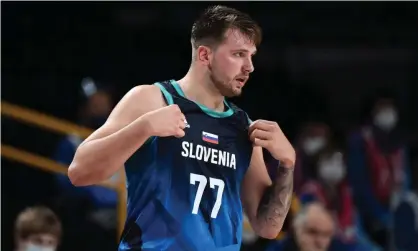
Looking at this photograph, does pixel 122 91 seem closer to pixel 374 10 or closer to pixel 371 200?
pixel 371 200

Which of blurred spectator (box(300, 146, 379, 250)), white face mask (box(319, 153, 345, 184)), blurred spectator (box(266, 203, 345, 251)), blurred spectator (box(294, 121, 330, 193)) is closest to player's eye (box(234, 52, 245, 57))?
blurred spectator (box(266, 203, 345, 251))

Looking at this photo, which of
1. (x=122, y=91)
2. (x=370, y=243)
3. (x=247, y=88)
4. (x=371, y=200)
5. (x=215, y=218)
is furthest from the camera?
(x=247, y=88)

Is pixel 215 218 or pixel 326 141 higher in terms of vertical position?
pixel 215 218

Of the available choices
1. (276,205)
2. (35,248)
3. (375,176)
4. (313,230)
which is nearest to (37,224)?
(35,248)

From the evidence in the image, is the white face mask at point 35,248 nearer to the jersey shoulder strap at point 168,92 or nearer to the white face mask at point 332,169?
the jersey shoulder strap at point 168,92

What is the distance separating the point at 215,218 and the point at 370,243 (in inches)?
205

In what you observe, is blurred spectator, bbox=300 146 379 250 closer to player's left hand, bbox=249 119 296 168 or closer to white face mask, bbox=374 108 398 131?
white face mask, bbox=374 108 398 131

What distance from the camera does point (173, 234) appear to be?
11.5 feet

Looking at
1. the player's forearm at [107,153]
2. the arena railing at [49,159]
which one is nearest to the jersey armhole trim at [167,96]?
the player's forearm at [107,153]

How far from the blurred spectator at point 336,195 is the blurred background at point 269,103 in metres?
0.01

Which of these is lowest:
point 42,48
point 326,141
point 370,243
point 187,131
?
point 370,243

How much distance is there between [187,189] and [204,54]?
2.02ft

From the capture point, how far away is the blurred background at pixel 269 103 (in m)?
7.90

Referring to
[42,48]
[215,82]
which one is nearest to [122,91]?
[42,48]
